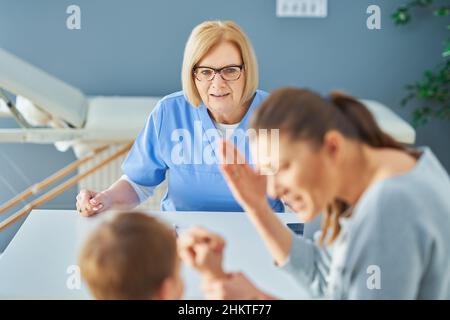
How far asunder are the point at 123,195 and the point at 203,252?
38cm

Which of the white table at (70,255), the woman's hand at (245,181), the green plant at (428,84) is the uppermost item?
the green plant at (428,84)

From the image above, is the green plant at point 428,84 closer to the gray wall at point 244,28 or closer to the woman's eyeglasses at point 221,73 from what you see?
the gray wall at point 244,28

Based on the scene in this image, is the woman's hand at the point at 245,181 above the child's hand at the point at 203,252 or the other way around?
above

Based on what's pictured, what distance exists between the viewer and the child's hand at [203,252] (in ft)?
1.99

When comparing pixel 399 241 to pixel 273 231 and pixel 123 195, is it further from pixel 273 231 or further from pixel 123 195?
pixel 123 195

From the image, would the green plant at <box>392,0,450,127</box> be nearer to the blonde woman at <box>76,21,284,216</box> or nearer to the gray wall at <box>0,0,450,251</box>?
the gray wall at <box>0,0,450,251</box>

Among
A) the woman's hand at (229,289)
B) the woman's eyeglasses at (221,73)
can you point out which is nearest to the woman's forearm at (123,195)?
the woman's eyeglasses at (221,73)

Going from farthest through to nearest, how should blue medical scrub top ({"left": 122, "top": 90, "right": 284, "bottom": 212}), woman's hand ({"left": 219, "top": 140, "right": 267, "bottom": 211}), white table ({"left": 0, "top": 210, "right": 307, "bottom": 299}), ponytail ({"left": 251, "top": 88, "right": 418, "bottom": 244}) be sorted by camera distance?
1. blue medical scrub top ({"left": 122, "top": 90, "right": 284, "bottom": 212})
2. white table ({"left": 0, "top": 210, "right": 307, "bottom": 299})
3. woman's hand ({"left": 219, "top": 140, "right": 267, "bottom": 211})
4. ponytail ({"left": 251, "top": 88, "right": 418, "bottom": 244})

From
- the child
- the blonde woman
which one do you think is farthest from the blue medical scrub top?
the child

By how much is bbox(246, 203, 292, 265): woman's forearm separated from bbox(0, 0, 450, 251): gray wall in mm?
188

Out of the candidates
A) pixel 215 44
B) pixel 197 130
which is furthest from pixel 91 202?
pixel 215 44

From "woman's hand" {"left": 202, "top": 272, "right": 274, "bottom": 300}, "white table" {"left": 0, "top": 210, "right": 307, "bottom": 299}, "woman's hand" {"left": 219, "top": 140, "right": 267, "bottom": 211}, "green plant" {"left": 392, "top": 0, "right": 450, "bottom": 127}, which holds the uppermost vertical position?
"green plant" {"left": 392, "top": 0, "right": 450, "bottom": 127}

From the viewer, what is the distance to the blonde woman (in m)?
0.81

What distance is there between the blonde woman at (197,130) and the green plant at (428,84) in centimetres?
18
